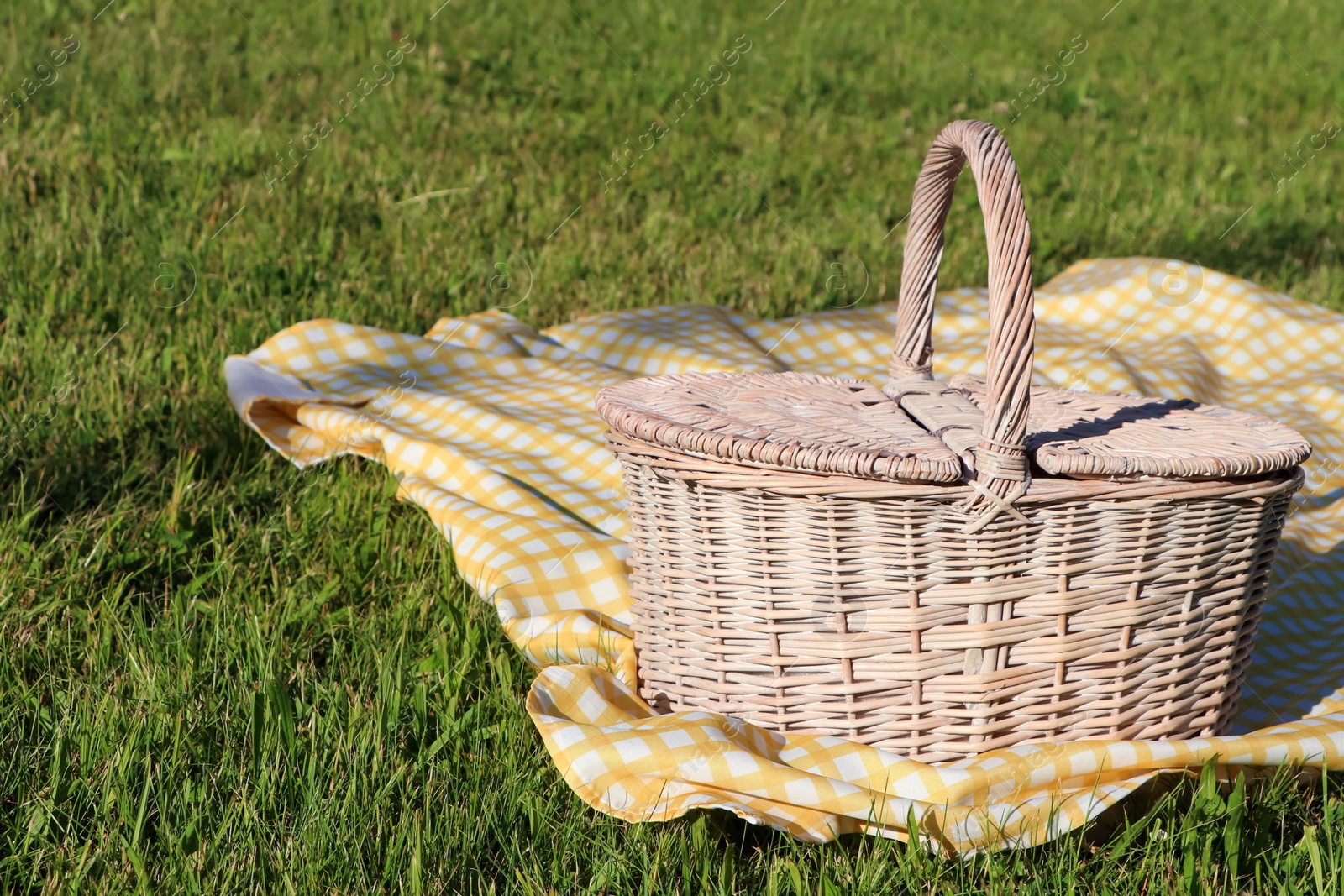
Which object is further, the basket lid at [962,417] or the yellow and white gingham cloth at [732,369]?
the yellow and white gingham cloth at [732,369]

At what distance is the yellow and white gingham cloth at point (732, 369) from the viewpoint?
1.74 meters

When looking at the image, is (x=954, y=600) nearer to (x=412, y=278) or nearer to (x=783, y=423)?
(x=783, y=423)

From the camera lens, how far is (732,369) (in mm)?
3400

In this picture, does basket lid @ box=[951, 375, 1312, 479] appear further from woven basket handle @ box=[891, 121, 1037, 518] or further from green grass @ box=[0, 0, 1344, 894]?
green grass @ box=[0, 0, 1344, 894]

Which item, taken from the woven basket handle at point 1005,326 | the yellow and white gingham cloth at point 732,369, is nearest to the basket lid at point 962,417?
the woven basket handle at point 1005,326

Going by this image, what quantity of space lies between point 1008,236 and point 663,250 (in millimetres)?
2796

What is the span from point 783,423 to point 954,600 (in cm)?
37

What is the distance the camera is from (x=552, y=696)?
6.42 feet

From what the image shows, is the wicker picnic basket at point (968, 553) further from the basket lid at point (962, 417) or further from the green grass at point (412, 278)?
the green grass at point (412, 278)

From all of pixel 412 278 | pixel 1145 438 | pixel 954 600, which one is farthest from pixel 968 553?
pixel 412 278

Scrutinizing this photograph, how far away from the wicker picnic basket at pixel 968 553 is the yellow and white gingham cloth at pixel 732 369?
0.08 m

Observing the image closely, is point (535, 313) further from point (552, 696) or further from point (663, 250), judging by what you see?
point (552, 696)

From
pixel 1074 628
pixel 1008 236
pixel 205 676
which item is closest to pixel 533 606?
pixel 205 676

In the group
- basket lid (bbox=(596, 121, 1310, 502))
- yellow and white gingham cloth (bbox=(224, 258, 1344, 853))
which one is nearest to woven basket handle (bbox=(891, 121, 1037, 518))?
basket lid (bbox=(596, 121, 1310, 502))
